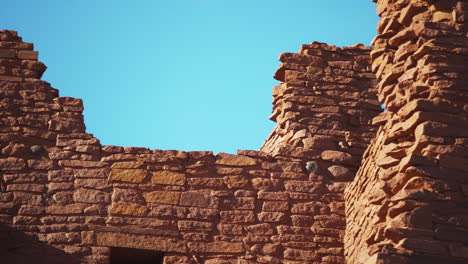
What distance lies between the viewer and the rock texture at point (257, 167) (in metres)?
8.97

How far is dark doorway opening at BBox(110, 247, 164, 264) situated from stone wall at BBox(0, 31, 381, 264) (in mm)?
84

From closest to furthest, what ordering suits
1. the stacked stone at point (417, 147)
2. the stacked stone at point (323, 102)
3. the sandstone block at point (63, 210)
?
1. the stacked stone at point (417, 147)
2. the sandstone block at point (63, 210)
3. the stacked stone at point (323, 102)

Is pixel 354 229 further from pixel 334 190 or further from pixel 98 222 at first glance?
pixel 98 222

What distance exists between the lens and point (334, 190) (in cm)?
1061

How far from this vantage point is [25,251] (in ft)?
32.1

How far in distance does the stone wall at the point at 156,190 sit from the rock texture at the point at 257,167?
13mm

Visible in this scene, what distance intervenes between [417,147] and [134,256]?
3461 mm

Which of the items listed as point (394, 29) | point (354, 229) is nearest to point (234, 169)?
point (354, 229)

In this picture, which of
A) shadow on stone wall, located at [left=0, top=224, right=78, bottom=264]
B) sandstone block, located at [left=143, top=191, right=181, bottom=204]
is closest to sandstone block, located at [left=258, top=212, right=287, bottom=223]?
sandstone block, located at [left=143, top=191, right=181, bottom=204]

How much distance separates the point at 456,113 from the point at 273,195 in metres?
2.59

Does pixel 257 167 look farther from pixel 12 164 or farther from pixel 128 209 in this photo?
pixel 12 164

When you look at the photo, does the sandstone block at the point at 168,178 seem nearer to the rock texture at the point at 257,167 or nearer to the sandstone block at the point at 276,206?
the rock texture at the point at 257,167

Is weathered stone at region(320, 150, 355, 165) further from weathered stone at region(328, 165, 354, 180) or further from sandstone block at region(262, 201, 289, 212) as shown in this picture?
sandstone block at region(262, 201, 289, 212)

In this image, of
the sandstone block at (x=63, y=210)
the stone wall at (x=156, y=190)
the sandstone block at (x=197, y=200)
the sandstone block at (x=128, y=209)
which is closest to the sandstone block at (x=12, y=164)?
the stone wall at (x=156, y=190)
